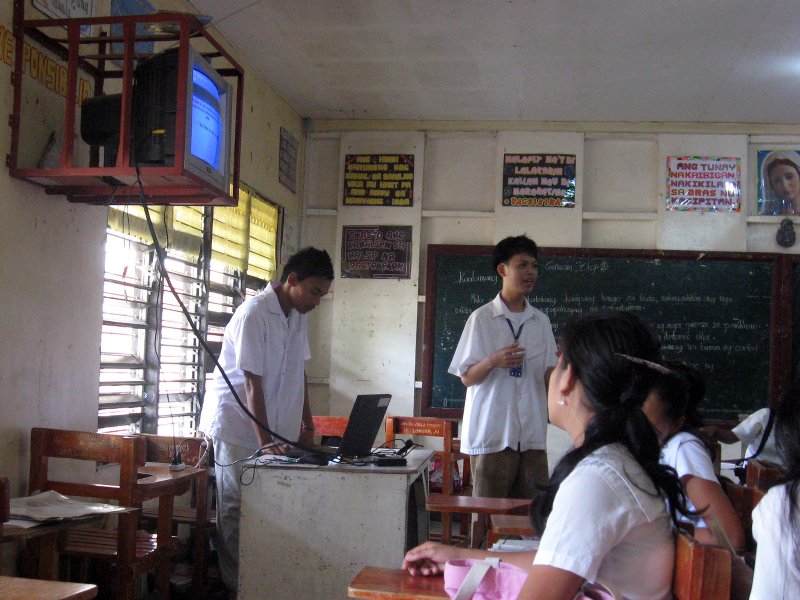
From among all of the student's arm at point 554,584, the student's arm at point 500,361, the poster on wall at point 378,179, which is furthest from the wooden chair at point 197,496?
the poster on wall at point 378,179

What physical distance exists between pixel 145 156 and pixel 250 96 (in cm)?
236

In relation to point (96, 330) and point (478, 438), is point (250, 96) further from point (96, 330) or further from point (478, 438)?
point (478, 438)

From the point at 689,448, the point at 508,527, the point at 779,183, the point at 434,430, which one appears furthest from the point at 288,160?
the point at 689,448

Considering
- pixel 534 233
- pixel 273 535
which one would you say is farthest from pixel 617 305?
pixel 273 535

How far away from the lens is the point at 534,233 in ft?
17.7

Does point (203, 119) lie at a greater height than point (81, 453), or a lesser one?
greater

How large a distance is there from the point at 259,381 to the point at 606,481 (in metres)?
2.00

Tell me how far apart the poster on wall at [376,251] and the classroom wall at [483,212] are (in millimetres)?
54

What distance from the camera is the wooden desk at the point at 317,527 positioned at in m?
2.59

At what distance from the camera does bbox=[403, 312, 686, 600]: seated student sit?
1.14 meters

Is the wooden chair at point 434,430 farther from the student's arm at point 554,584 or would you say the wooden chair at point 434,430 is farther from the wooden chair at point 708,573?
the wooden chair at point 708,573

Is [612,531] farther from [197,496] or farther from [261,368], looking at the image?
[197,496]

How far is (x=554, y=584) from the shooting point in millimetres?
1139

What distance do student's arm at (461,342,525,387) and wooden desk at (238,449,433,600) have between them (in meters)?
0.58
